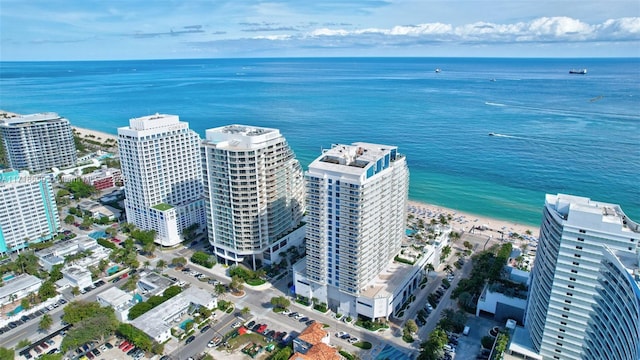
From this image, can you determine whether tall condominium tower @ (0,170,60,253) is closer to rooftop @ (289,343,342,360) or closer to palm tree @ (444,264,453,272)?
rooftop @ (289,343,342,360)

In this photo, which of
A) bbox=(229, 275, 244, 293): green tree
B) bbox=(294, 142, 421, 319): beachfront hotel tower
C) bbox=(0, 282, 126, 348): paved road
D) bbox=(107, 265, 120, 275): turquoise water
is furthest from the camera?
bbox=(107, 265, 120, 275): turquoise water

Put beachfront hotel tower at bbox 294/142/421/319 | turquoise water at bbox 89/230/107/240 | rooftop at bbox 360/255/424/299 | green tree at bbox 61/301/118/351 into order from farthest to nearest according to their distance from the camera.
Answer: turquoise water at bbox 89/230/107/240, rooftop at bbox 360/255/424/299, beachfront hotel tower at bbox 294/142/421/319, green tree at bbox 61/301/118/351

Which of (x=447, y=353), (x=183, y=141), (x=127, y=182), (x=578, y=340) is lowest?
(x=447, y=353)

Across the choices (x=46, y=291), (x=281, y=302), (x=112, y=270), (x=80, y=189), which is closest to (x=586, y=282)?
(x=281, y=302)

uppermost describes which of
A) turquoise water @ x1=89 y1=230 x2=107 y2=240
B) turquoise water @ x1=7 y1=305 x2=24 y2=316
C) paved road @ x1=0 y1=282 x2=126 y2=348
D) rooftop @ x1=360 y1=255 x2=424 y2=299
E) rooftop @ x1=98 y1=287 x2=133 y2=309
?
rooftop @ x1=360 y1=255 x2=424 y2=299

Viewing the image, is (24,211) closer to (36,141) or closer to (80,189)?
(80,189)

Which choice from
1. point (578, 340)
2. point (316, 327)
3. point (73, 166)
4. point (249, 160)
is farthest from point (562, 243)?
point (73, 166)

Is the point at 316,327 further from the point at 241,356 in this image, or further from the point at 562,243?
the point at 562,243

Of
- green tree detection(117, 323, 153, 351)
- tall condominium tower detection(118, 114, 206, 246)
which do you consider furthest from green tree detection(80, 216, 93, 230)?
green tree detection(117, 323, 153, 351)
